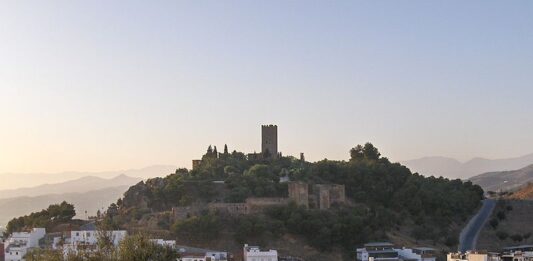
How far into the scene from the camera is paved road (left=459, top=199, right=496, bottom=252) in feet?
143

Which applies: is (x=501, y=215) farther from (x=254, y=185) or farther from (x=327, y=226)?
(x=254, y=185)

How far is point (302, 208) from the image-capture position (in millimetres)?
41094

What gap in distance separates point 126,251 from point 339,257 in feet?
74.5

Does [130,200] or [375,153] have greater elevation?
[375,153]

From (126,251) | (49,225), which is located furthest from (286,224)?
(126,251)

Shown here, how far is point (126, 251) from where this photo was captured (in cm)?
1777

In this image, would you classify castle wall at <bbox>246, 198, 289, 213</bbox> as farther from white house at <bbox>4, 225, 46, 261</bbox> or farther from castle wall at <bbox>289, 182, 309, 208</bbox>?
white house at <bbox>4, 225, 46, 261</bbox>

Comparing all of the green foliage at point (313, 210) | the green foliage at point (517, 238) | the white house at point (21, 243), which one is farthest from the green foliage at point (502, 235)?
the white house at point (21, 243)

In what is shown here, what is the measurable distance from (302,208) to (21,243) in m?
13.9

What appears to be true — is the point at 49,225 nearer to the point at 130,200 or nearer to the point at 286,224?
the point at 130,200

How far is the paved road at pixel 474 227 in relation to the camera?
4356 centimetres

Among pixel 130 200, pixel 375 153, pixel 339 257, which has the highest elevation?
pixel 375 153

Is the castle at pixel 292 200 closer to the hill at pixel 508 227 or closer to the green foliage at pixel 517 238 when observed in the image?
the hill at pixel 508 227

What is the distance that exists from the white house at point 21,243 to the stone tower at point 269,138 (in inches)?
712
